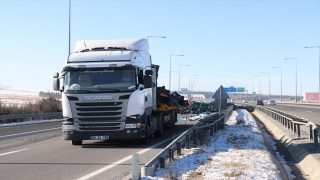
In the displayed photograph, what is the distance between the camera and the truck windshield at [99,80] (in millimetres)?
14914

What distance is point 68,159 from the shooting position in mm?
12516

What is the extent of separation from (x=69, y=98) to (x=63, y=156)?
93.1 inches

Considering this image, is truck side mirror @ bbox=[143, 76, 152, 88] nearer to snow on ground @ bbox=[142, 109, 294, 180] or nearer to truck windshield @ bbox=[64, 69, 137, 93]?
truck windshield @ bbox=[64, 69, 137, 93]

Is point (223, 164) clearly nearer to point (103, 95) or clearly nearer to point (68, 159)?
point (68, 159)

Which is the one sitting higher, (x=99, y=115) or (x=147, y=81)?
(x=147, y=81)

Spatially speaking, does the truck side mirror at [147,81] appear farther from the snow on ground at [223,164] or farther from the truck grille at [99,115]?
the snow on ground at [223,164]

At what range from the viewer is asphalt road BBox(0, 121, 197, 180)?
10.1 metres

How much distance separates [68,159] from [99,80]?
3.41 meters

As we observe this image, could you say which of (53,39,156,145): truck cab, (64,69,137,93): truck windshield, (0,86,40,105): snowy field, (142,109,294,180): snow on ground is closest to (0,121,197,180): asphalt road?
(53,39,156,145): truck cab

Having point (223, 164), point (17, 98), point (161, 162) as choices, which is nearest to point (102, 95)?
point (161, 162)

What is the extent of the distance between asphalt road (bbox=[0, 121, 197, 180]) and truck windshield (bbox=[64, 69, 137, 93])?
201cm

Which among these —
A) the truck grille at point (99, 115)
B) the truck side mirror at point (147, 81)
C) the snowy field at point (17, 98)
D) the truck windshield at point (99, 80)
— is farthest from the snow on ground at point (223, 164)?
the snowy field at point (17, 98)

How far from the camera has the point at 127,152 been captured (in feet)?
47.1

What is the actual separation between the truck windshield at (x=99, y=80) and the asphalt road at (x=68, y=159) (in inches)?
79.1
